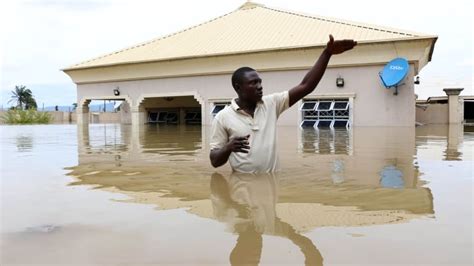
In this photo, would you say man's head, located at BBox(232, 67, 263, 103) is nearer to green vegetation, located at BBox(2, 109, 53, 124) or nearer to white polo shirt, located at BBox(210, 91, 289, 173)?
white polo shirt, located at BBox(210, 91, 289, 173)

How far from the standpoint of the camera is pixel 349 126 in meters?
17.5

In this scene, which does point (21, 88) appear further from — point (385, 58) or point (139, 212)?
point (139, 212)

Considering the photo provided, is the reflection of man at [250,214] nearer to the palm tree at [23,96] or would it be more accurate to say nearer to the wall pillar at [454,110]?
the wall pillar at [454,110]

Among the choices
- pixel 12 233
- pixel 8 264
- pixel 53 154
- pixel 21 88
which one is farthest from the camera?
pixel 21 88

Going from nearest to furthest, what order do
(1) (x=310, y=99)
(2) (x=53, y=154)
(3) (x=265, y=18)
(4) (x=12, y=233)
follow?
(4) (x=12, y=233) < (2) (x=53, y=154) < (1) (x=310, y=99) < (3) (x=265, y=18)

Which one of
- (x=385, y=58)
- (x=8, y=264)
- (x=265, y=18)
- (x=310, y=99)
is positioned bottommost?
(x=8, y=264)

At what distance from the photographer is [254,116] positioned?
4.27m

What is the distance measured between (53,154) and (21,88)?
6940 cm

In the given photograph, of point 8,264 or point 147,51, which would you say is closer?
point 8,264

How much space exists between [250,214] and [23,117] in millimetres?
31380

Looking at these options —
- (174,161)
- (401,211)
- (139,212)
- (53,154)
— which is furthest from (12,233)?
(53,154)

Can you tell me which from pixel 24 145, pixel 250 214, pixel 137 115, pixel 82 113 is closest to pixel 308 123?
pixel 137 115

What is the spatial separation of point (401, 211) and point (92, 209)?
2096 mm

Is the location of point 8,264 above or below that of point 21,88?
below
